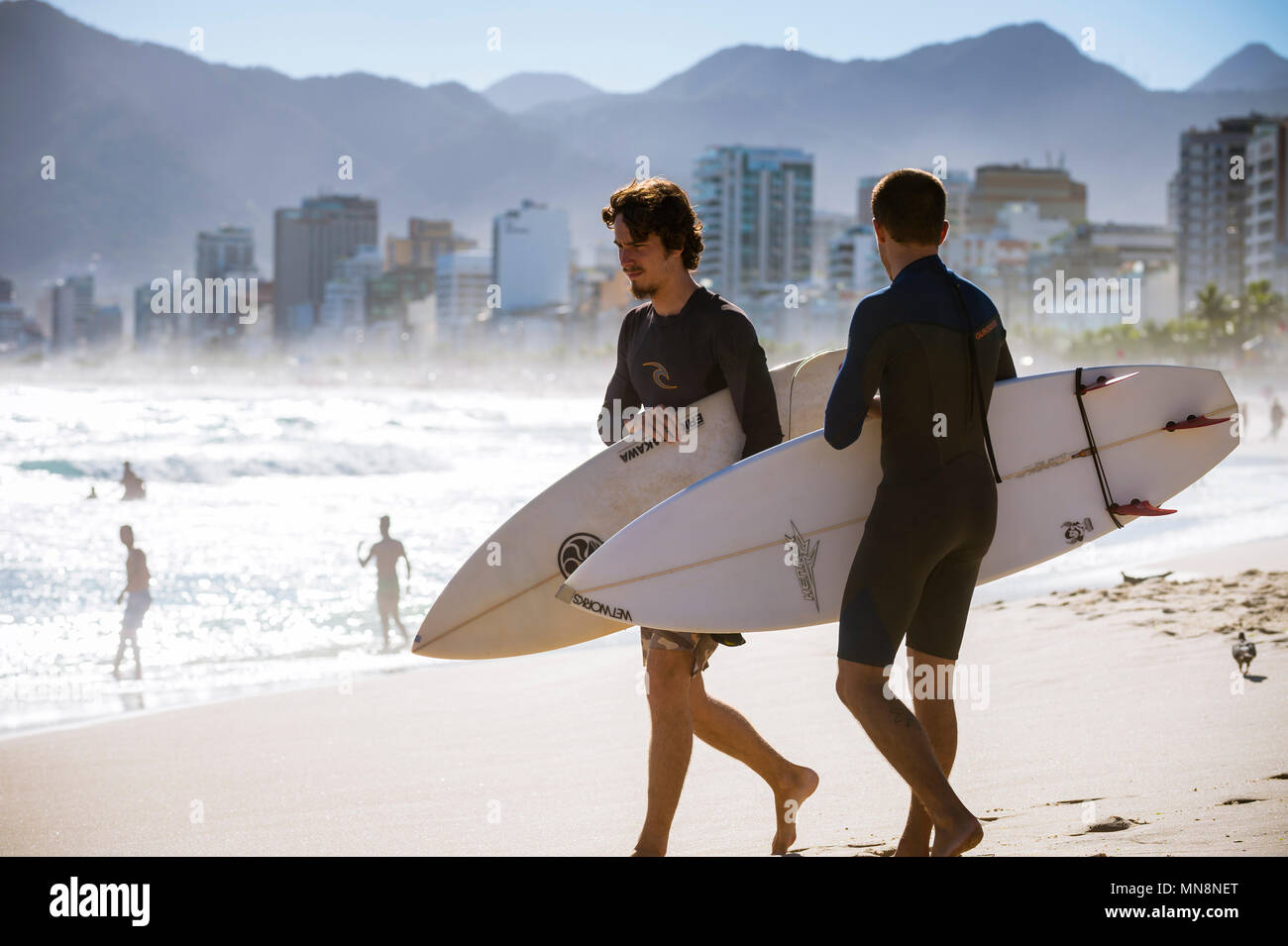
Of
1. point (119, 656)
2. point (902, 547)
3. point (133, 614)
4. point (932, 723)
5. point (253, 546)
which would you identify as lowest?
point (253, 546)

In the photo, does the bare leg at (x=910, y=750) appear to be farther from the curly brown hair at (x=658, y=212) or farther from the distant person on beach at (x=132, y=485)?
the distant person on beach at (x=132, y=485)

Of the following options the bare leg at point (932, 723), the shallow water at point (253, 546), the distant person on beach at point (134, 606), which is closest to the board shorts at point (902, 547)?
the bare leg at point (932, 723)

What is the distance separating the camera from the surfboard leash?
3.53m

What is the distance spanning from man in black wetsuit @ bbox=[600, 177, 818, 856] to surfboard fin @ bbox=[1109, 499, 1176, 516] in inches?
40.3

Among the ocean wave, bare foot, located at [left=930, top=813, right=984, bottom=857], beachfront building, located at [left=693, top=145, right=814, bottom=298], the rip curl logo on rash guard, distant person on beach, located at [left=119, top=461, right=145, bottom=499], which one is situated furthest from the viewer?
beachfront building, located at [left=693, top=145, right=814, bottom=298]

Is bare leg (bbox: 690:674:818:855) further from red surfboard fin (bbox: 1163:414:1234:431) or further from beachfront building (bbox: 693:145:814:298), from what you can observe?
beachfront building (bbox: 693:145:814:298)

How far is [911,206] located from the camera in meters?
3.00

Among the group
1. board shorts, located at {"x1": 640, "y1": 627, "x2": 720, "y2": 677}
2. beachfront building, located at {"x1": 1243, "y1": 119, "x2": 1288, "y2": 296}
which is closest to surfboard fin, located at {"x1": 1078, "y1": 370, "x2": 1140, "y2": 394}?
board shorts, located at {"x1": 640, "y1": 627, "x2": 720, "y2": 677}

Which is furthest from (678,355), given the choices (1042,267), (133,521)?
(1042,267)

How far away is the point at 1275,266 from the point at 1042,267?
185 feet

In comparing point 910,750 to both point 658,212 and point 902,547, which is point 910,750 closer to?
point 902,547

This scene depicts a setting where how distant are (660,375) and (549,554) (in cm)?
81

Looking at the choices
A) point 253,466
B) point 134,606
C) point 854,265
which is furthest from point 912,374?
point 854,265

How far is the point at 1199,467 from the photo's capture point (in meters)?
3.69
